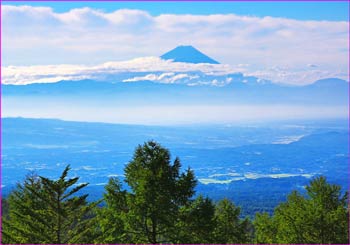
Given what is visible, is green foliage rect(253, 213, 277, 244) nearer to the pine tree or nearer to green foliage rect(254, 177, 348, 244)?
green foliage rect(254, 177, 348, 244)

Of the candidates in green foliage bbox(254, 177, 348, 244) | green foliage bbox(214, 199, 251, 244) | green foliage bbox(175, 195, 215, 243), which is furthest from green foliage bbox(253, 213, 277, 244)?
green foliage bbox(175, 195, 215, 243)

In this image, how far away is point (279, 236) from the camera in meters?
25.1

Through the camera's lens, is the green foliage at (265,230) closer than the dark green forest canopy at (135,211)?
No

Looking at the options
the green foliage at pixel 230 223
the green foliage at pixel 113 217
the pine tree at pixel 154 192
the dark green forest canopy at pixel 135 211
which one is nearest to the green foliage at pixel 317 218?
the green foliage at pixel 230 223

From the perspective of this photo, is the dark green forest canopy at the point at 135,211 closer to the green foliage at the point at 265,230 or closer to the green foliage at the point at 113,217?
the green foliage at the point at 113,217

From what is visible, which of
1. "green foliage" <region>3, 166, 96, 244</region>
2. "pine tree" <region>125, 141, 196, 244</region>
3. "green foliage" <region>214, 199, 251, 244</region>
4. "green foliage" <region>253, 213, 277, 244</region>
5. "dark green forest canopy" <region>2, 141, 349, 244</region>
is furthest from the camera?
"green foliage" <region>253, 213, 277, 244</region>

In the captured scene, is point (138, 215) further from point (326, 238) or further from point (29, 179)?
point (326, 238)

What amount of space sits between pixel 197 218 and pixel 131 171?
2.66m

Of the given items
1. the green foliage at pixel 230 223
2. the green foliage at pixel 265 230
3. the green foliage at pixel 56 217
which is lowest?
the green foliage at pixel 265 230

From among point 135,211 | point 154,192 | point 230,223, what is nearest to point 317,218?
point 230,223

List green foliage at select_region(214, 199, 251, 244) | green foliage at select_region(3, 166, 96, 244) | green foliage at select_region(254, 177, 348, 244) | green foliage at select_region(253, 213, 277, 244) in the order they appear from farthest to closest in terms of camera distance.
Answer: green foliage at select_region(253, 213, 277, 244) → green foliage at select_region(214, 199, 251, 244) → green foliage at select_region(254, 177, 348, 244) → green foliage at select_region(3, 166, 96, 244)

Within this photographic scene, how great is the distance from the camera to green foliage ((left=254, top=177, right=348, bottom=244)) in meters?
22.8

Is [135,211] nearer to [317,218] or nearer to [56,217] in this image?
[56,217]

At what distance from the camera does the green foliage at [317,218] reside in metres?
22.8
